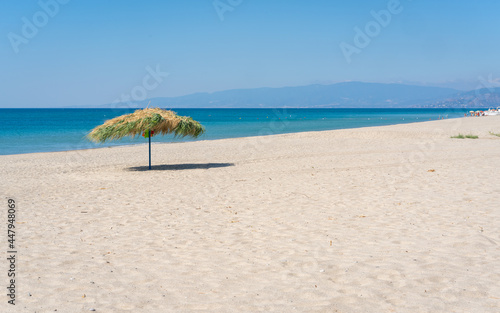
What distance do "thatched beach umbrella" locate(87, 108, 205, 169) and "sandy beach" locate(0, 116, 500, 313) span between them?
1665 mm

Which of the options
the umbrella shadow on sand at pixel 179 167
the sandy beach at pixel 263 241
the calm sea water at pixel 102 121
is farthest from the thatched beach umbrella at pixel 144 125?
the calm sea water at pixel 102 121

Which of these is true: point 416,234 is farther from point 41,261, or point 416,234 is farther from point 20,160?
point 20,160

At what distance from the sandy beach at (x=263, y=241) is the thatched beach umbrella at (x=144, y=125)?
65.6 inches

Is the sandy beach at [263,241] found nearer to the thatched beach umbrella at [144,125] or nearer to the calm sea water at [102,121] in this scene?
the thatched beach umbrella at [144,125]

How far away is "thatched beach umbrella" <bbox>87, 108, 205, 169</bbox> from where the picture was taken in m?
13.0

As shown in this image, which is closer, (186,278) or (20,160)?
(186,278)

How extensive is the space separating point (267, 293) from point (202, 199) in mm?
4866

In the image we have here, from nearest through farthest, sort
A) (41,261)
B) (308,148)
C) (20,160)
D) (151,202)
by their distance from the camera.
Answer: (41,261) → (151,202) → (20,160) → (308,148)

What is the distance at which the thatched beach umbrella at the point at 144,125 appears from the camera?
13047 mm

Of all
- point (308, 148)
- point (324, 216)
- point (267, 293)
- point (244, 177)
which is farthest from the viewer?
point (308, 148)

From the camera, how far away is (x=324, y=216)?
22.6 feet

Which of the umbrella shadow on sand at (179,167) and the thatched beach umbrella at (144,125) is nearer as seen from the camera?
the thatched beach umbrella at (144,125)

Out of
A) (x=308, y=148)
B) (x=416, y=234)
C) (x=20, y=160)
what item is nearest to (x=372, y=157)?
(x=308, y=148)

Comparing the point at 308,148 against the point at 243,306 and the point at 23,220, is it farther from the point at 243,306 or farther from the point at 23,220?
the point at 243,306
